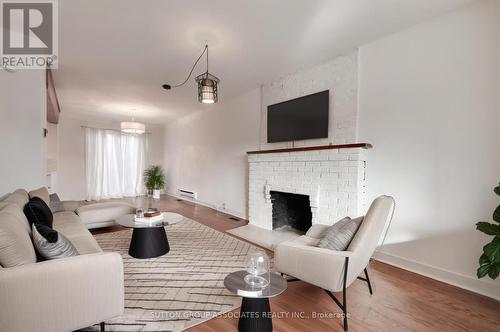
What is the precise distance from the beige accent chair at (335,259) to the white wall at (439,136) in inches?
38.3

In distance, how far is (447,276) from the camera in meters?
2.32

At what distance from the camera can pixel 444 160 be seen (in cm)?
236

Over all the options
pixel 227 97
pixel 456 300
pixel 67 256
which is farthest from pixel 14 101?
pixel 456 300

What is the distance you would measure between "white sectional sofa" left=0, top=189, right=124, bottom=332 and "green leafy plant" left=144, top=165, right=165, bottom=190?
5902 millimetres

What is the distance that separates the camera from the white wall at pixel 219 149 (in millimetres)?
4812

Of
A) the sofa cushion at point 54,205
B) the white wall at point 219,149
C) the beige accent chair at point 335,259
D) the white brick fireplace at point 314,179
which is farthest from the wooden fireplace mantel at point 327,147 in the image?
the sofa cushion at point 54,205

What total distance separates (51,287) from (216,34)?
265cm

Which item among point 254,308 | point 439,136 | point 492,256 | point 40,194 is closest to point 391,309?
point 492,256

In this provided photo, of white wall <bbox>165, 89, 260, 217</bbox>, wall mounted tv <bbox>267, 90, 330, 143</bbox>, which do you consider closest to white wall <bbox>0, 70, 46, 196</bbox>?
white wall <bbox>165, 89, 260, 217</bbox>

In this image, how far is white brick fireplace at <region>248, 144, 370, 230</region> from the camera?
294 centimetres

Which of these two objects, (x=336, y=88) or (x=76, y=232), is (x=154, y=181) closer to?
(x=76, y=232)

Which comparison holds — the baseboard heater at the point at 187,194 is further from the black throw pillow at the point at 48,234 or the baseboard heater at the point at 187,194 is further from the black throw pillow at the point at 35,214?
the black throw pillow at the point at 48,234

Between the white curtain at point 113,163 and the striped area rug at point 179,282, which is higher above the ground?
the white curtain at point 113,163

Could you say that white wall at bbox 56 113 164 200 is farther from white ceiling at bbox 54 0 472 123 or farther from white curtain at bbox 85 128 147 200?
white ceiling at bbox 54 0 472 123
